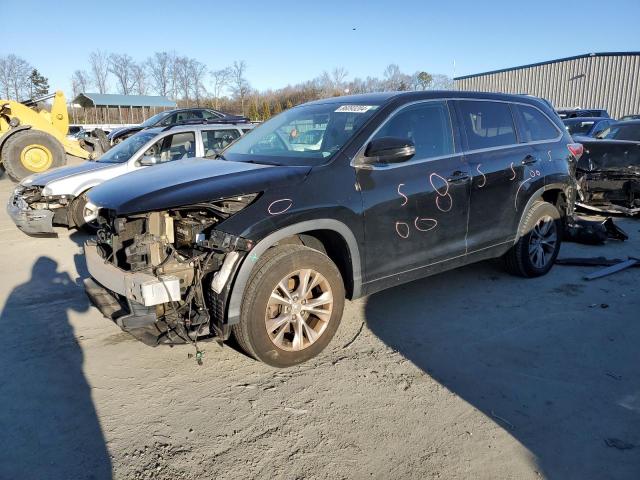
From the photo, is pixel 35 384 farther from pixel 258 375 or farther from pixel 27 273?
pixel 27 273

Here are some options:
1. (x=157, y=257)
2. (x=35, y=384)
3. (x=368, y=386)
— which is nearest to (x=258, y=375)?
(x=368, y=386)

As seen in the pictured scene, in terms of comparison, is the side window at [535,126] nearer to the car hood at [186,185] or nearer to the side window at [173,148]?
the car hood at [186,185]

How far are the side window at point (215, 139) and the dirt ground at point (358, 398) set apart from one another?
4022 mm

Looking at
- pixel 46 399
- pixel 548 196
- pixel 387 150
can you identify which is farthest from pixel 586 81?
pixel 46 399

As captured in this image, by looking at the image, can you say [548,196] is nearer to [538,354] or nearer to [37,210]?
[538,354]

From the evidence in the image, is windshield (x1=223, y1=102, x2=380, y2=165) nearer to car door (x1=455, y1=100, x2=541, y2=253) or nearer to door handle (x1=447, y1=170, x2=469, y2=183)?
door handle (x1=447, y1=170, x2=469, y2=183)

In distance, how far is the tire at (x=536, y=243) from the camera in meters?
5.17

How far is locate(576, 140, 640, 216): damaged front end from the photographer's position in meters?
8.27

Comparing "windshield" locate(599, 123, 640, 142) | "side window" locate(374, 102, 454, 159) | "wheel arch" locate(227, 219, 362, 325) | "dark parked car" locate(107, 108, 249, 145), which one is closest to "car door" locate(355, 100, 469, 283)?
"side window" locate(374, 102, 454, 159)

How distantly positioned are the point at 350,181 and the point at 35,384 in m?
2.65

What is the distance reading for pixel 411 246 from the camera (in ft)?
13.3

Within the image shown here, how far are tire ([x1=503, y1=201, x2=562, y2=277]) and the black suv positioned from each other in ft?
0.98

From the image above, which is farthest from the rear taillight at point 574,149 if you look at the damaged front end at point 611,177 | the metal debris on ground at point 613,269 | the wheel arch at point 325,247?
the wheel arch at point 325,247

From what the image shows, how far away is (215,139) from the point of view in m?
8.34
